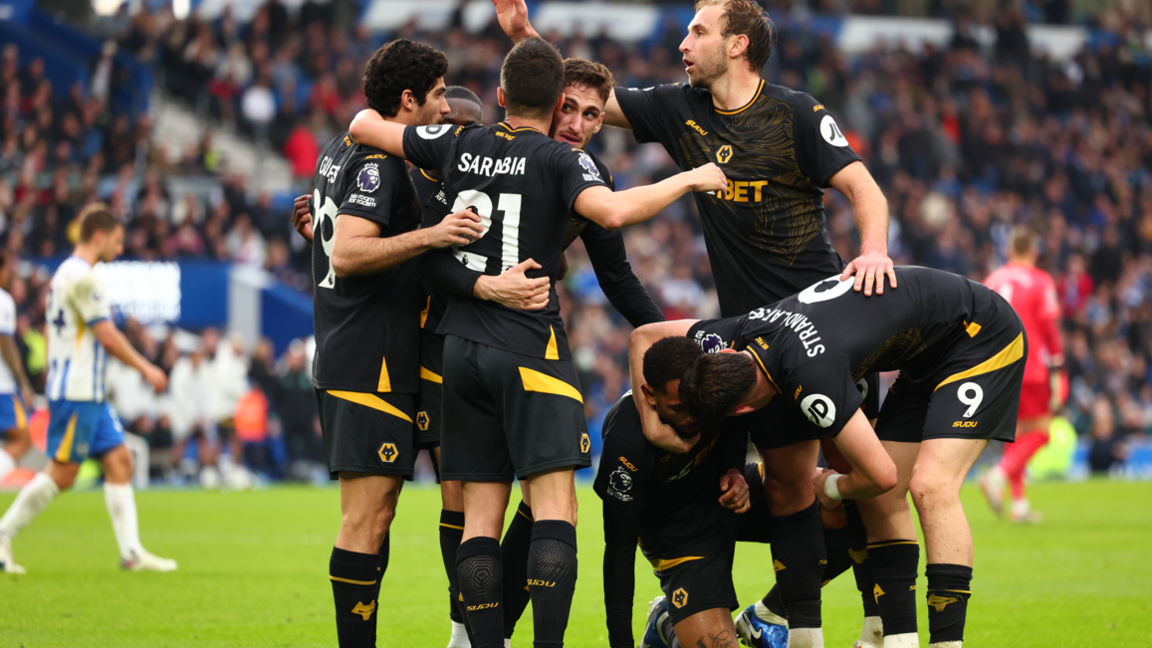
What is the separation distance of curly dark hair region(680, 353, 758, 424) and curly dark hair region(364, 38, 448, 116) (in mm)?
1727

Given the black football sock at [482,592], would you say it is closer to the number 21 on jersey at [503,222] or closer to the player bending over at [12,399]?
the number 21 on jersey at [503,222]

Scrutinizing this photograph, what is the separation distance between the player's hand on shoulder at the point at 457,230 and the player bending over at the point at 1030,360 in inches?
323

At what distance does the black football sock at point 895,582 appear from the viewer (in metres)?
5.23

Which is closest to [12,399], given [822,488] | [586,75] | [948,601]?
[586,75]

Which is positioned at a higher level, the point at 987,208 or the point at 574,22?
the point at 574,22

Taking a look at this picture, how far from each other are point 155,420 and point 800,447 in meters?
15.3

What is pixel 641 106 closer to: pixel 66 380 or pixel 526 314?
pixel 526 314

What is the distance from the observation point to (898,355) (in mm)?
5145

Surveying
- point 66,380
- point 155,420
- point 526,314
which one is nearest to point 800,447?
point 526,314

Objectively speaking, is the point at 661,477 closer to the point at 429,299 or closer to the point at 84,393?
the point at 429,299

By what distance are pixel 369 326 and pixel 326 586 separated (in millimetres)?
3562

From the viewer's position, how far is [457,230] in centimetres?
470

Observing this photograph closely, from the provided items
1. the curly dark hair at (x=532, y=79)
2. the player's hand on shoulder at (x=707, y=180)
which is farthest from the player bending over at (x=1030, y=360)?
the curly dark hair at (x=532, y=79)

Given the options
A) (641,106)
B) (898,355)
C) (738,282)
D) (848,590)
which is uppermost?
(641,106)
